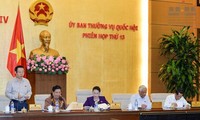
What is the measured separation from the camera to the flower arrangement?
29.8 feet

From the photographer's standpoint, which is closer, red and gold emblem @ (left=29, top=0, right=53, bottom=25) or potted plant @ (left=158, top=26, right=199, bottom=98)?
red and gold emblem @ (left=29, top=0, right=53, bottom=25)

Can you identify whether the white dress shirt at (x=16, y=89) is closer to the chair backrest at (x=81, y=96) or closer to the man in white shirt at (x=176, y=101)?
the chair backrest at (x=81, y=96)

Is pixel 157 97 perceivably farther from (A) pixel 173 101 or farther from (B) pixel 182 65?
(B) pixel 182 65

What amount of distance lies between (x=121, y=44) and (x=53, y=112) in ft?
17.5

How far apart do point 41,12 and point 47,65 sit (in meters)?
1.68

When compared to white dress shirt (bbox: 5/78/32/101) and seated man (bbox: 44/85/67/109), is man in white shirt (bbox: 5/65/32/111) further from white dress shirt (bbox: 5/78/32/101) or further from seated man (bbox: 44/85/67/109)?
seated man (bbox: 44/85/67/109)

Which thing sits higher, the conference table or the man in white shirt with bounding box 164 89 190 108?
the man in white shirt with bounding box 164 89 190 108

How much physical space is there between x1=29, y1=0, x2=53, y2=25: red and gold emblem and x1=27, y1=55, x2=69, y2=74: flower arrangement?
1.29 metres

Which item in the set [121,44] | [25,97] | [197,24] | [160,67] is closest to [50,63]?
[25,97]

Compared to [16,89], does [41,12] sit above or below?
above

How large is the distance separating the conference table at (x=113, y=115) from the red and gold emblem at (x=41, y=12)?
14.4 ft

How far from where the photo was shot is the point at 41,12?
10.2 m

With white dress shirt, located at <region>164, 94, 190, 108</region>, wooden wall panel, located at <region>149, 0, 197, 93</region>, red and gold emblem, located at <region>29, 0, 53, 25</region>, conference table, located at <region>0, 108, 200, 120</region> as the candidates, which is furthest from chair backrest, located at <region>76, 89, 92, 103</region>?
wooden wall panel, located at <region>149, 0, 197, 93</region>

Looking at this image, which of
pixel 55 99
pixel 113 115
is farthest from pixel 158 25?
pixel 113 115
